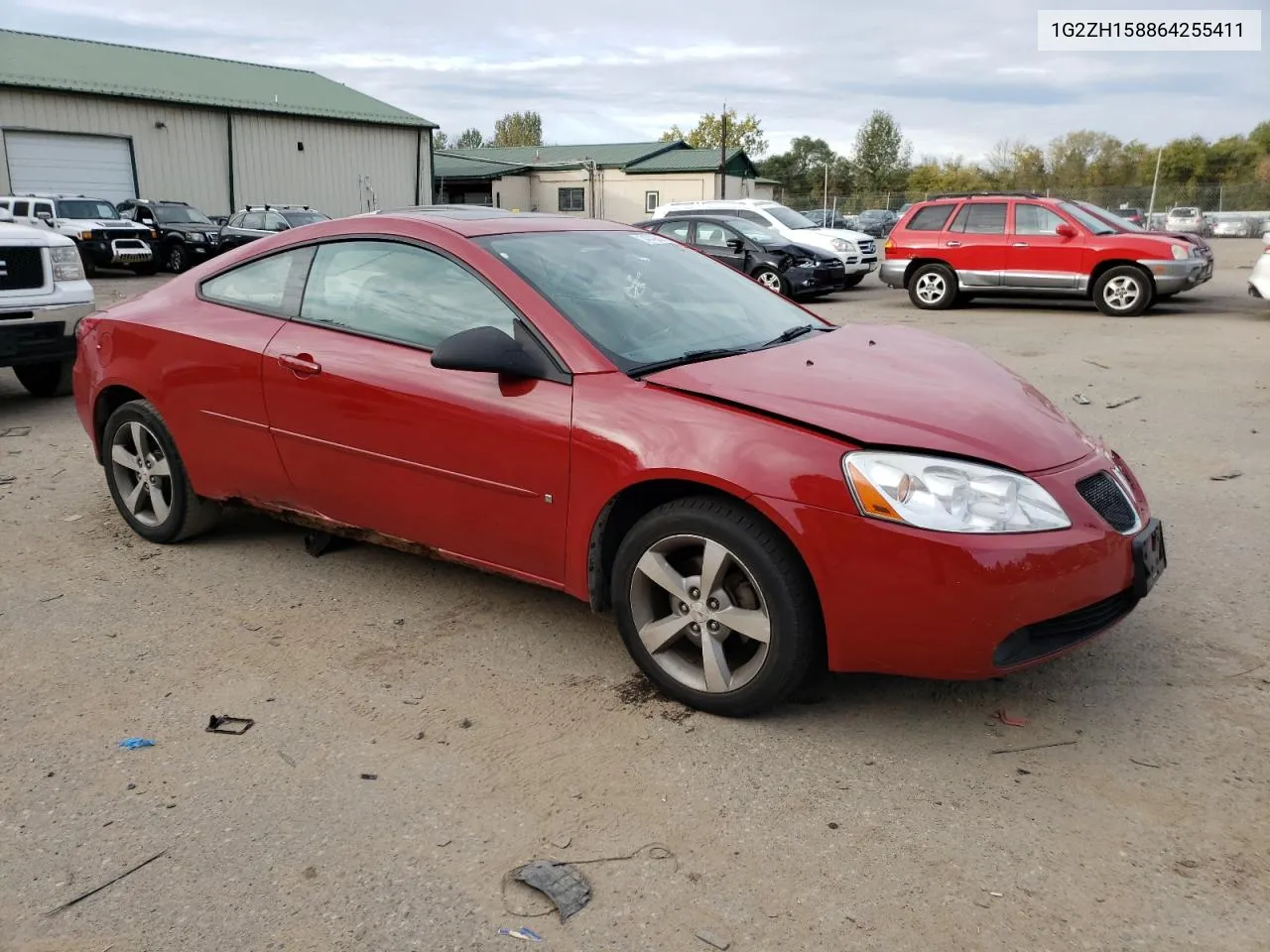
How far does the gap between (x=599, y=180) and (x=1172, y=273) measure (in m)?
38.3

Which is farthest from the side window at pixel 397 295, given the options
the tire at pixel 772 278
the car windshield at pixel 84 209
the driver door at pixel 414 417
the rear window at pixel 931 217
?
the car windshield at pixel 84 209

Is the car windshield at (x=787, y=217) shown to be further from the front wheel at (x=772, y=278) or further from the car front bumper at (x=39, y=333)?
the car front bumper at (x=39, y=333)

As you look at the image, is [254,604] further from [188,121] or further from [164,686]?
[188,121]

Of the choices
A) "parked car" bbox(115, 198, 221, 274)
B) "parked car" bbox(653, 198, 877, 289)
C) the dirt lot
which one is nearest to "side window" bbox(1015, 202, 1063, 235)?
"parked car" bbox(653, 198, 877, 289)

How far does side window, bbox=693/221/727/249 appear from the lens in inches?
666

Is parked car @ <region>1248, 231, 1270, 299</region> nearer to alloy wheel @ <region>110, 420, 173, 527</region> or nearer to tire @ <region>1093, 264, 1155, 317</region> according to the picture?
tire @ <region>1093, 264, 1155, 317</region>

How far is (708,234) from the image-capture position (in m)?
17.0

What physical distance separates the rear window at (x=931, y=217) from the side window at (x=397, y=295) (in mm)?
13043

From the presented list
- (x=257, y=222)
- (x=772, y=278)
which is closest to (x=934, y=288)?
(x=772, y=278)

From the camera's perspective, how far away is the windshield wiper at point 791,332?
392cm

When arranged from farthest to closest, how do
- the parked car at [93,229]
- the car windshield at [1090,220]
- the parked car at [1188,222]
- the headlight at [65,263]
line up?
the parked car at [1188,222], the parked car at [93,229], the car windshield at [1090,220], the headlight at [65,263]

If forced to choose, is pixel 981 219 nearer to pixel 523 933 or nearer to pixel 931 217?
pixel 931 217

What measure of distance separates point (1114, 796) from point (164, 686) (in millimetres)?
2990

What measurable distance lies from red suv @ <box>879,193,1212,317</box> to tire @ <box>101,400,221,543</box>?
1272cm
